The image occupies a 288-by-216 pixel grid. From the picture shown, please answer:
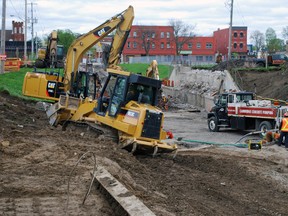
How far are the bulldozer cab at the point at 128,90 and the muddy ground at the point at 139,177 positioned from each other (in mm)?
1143

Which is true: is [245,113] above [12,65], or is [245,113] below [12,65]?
below

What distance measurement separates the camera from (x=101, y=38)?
67.9 feet

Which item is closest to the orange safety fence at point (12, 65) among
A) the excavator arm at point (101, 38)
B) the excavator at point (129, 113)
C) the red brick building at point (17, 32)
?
the excavator arm at point (101, 38)

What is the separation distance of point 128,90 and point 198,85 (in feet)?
120

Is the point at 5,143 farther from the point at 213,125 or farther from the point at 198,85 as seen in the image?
the point at 198,85

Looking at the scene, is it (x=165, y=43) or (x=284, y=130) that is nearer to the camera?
(x=284, y=130)

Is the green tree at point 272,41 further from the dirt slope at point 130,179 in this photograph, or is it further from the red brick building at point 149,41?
the dirt slope at point 130,179

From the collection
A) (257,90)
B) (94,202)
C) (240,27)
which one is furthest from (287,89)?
(240,27)

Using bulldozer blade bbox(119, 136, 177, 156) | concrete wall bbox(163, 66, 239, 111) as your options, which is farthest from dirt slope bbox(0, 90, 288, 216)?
concrete wall bbox(163, 66, 239, 111)

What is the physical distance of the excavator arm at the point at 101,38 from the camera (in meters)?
19.5

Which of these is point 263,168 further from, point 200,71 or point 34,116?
point 200,71

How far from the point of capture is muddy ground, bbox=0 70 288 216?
29.1ft

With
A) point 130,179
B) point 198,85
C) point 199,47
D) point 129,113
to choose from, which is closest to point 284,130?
point 129,113

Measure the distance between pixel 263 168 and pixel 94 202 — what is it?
794 cm
